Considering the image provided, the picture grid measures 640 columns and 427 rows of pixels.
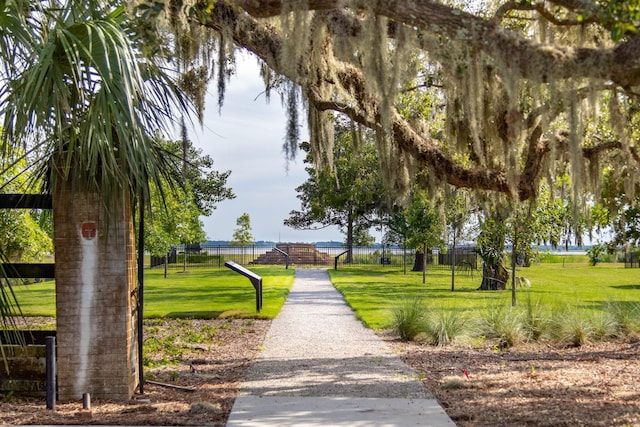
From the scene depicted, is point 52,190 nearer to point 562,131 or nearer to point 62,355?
point 62,355

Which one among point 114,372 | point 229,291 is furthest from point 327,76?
point 229,291

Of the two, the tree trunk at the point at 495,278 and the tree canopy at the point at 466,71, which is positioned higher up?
the tree canopy at the point at 466,71

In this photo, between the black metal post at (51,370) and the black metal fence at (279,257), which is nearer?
the black metal post at (51,370)

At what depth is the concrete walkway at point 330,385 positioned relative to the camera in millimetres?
5727

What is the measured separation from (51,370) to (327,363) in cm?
378

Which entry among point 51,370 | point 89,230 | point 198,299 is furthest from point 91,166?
point 198,299

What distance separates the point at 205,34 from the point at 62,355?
419cm

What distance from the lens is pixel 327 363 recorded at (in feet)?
29.0

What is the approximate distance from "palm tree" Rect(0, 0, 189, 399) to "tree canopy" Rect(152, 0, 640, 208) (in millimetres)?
1034

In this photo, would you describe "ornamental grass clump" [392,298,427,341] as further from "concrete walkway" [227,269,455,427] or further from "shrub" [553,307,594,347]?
"shrub" [553,307,594,347]

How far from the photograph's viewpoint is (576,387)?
7293 millimetres

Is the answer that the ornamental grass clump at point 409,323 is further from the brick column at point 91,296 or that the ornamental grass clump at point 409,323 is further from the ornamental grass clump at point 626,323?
the brick column at point 91,296

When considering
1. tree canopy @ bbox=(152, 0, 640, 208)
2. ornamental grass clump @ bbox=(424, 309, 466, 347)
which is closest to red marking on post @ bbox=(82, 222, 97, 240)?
tree canopy @ bbox=(152, 0, 640, 208)

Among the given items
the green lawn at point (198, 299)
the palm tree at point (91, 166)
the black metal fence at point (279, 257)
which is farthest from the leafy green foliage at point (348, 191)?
the palm tree at point (91, 166)
